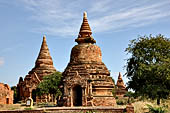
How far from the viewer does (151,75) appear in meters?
23.6

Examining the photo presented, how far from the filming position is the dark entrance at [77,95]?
26938mm

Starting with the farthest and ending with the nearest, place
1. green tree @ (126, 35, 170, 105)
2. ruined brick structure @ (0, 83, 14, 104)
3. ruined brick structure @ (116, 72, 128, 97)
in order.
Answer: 1. ruined brick structure @ (116, 72, 128, 97)
2. ruined brick structure @ (0, 83, 14, 104)
3. green tree @ (126, 35, 170, 105)

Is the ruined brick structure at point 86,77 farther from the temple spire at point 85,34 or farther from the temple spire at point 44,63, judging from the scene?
the temple spire at point 44,63

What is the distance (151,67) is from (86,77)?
6384 millimetres

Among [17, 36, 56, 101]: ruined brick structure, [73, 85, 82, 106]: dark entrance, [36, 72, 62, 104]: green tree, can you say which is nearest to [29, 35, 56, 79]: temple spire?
[17, 36, 56, 101]: ruined brick structure

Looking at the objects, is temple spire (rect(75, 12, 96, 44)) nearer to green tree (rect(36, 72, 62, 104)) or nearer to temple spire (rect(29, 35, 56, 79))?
green tree (rect(36, 72, 62, 104))

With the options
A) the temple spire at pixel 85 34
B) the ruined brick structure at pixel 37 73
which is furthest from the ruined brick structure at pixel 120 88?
the temple spire at pixel 85 34

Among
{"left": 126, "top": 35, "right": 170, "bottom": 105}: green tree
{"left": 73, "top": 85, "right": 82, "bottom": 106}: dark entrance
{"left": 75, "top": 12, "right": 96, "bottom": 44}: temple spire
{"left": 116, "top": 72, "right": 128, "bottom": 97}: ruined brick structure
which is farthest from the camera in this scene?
{"left": 116, "top": 72, "right": 128, "bottom": 97}: ruined brick structure

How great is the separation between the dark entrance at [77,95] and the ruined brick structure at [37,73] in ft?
54.9

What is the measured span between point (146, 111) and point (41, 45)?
31.8 m

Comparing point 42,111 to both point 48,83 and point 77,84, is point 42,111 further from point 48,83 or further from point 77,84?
point 48,83

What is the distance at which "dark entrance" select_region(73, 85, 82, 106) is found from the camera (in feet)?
88.4

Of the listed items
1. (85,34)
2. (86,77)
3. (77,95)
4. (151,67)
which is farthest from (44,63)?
(151,67)

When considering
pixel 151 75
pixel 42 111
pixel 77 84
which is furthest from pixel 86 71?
pixel 42 111
